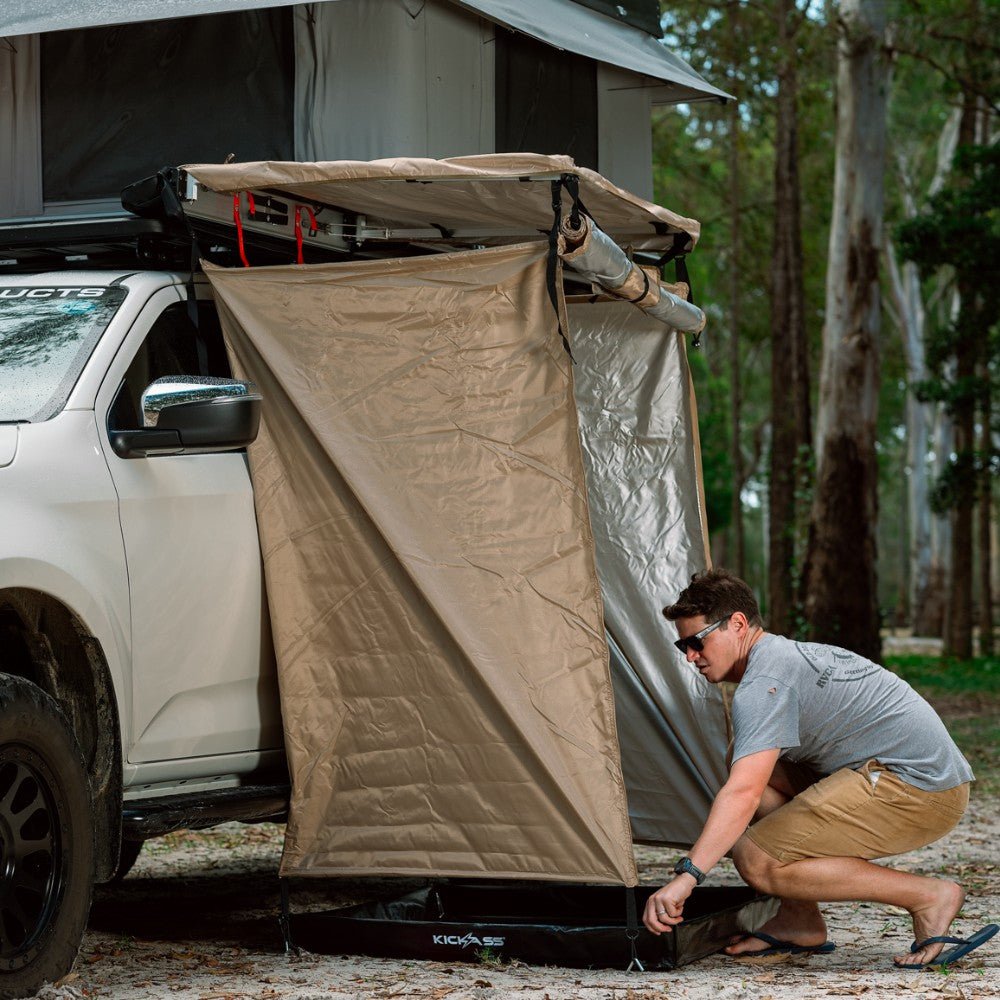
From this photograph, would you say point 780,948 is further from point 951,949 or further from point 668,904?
point 668,904

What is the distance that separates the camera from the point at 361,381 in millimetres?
5398

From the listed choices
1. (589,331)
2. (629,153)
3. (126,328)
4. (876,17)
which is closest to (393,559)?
(126,328)

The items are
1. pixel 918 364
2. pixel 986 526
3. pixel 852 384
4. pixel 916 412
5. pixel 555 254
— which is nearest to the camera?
pixel 555 254

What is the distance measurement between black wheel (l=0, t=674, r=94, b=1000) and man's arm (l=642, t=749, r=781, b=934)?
171 cm

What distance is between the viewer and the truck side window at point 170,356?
17.1 ft

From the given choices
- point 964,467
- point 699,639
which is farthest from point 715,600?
point 964,467

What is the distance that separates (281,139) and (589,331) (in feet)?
5.01

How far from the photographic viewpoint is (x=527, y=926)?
522 centimetres

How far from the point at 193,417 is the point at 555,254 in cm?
126

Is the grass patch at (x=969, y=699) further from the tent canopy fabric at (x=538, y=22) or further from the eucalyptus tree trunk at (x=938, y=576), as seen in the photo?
the eucalyptus tree trunk at (x=938, y=576)

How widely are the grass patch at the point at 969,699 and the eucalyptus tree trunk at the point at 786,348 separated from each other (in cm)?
209

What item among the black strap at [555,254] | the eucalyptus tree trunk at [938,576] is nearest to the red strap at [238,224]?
the black strap at [555,254]

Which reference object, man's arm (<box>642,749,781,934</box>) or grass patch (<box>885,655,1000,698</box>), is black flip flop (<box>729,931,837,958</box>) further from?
grass patch (<box>885,655,1000,698</box>)

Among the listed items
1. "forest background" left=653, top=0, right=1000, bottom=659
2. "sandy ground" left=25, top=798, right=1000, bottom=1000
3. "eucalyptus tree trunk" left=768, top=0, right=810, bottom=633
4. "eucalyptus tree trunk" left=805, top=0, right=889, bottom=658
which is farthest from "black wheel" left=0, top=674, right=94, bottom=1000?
"eucalyptus tree trunk" left=768, top=0, right=810, bottom=633
